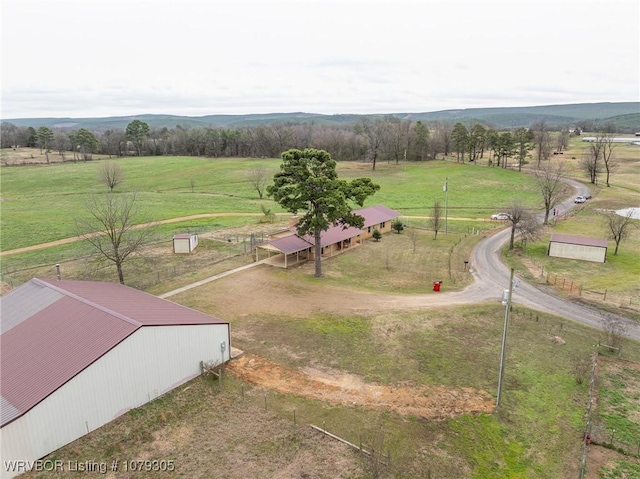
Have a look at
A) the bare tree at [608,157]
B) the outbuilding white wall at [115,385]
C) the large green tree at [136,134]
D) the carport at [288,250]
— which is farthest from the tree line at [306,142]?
the outbuilding white wall at [115,385]

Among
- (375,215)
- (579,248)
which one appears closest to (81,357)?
(375,215)

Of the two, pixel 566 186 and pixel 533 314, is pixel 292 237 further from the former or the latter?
pixel 566 186

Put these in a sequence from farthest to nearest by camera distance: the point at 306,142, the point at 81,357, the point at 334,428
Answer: the point at 306,142 → the point at 334,428 → the point at 81,357

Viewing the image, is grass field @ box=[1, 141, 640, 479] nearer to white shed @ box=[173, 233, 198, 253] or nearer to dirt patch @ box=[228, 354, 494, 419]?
dirt patch @ box=[228, 354, 494, 419]

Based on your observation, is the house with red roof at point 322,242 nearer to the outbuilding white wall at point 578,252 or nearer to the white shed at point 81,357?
the white shed at point 81,357

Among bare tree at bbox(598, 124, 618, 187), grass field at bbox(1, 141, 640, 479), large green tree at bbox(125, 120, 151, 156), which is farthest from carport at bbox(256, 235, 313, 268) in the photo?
large green tree at bbox(125, 120, 151, 156)

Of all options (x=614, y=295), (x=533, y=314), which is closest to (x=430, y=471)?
(x=533, y=314)

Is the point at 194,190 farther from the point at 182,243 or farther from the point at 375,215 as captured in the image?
the point at 375,215
